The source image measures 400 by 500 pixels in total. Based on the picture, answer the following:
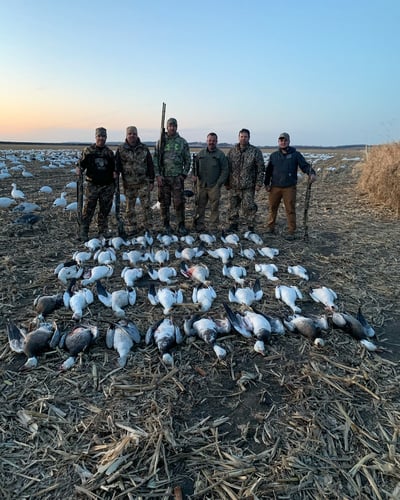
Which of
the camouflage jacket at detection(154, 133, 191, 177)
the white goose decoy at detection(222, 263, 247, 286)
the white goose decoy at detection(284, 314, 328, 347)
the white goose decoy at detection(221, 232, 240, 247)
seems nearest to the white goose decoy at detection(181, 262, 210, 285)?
the white goose decoy at detection(222, 263, 247, 286)

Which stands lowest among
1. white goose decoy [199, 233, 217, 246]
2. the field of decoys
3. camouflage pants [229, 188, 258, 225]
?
the field of decoys

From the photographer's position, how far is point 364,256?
6738 mm

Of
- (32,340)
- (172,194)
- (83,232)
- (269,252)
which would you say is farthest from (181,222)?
(32,340)

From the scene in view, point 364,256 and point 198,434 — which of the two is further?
point 364,256

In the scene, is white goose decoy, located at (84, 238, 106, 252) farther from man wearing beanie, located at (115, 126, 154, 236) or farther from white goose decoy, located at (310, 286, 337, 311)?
white goose decoy, located at (310, 286, 337, 311)

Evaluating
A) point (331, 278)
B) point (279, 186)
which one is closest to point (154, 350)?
point (331, 278)

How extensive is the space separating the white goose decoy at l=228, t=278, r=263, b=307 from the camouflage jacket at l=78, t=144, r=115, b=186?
11.7 feet

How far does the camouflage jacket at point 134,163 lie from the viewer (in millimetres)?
7203

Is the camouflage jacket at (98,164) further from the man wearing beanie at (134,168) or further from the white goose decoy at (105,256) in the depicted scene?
the white goose decoy at (105,256)

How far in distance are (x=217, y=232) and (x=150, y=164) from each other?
1.93 meters

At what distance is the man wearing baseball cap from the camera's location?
294 inches

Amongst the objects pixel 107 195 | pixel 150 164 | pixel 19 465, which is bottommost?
pixel 19 465

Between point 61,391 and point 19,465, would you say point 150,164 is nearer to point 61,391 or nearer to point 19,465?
point 61,391

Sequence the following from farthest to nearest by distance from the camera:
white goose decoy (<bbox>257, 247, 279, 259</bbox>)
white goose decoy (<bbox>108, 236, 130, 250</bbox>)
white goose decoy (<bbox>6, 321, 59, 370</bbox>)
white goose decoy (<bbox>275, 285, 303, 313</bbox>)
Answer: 1. white goose decoy (<bbox>108, 236, 130, 250</bbox>)
2. white goose decoy (<bbox>257, 247, 279, 259</bbox>)
3. white goose decoy (<bbox>275, 285, 303, 313</bbox>)
4. white goose decoy (<bbox>6, 321, 59, 370</bbox>)
